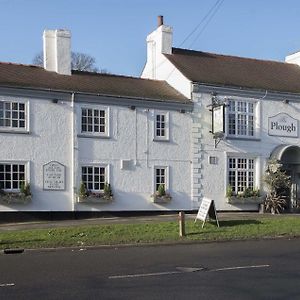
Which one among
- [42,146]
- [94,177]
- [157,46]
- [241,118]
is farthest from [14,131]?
[241,118]

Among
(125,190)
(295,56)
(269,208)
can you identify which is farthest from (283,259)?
(295,56)

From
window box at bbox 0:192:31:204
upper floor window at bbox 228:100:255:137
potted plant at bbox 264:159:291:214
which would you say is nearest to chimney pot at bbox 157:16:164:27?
upper floor window at bbox 228:100:255:137

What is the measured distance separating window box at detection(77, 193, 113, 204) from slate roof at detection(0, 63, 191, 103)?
4.56 m

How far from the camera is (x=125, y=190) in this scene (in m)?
23.7

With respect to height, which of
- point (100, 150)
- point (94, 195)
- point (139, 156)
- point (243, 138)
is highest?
point (243, 138)

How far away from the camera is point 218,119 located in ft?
81.6

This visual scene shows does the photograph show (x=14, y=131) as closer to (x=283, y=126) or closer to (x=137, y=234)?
(x=137, y=234)

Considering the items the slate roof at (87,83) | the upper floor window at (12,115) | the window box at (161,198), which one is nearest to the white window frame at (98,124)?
the slate roof at (87,83)

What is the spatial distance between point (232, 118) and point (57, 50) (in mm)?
9130

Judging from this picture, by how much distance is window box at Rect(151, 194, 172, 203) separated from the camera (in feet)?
78.7

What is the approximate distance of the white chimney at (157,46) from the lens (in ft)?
92.5

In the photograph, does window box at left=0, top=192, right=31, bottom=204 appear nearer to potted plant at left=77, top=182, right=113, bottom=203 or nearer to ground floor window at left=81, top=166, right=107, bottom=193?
potted plant at left=77, top=182, right=113, bottom=203

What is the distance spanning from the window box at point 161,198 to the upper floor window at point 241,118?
4.64 meters

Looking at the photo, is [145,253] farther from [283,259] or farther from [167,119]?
[167,119]
